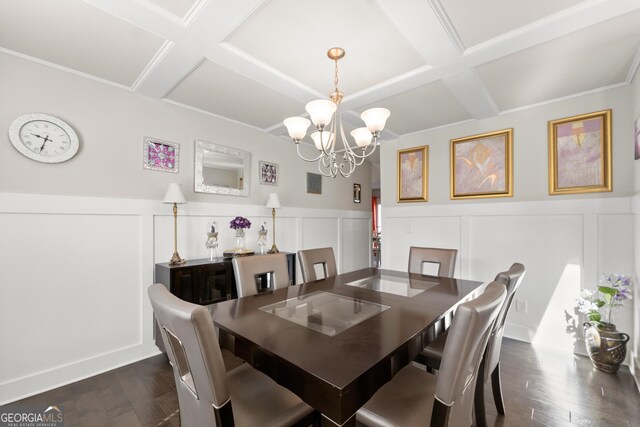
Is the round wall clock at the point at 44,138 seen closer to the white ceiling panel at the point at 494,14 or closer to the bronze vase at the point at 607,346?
the white ceiling panel at the point at 494,14

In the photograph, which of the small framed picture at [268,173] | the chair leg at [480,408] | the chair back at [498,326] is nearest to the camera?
A: the chair back at [498,326]

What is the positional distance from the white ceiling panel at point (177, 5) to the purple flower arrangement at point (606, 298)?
3.49 meters

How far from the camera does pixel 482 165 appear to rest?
10.2ft

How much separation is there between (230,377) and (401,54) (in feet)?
7.17

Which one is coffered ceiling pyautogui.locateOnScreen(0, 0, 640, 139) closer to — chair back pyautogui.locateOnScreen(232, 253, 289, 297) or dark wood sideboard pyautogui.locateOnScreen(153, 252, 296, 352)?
chair back pyautogui.locateOnScreen(232, 253, 289, 297)

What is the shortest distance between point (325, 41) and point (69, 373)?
3.00 m

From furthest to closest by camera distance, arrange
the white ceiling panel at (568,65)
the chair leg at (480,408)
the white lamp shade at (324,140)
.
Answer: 1. the white lamp shade at (324,140)
2. the white ceiling panel at (568,65)
3. the chair leg at (480,408)

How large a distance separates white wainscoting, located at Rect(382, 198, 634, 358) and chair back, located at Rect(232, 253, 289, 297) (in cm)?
218

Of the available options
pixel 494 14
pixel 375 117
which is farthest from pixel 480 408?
pixel 494 14

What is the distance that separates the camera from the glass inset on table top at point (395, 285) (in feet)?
5.99

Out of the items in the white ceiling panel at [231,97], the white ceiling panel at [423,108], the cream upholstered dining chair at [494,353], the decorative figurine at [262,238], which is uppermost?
the white ceiling panel at [423,108]

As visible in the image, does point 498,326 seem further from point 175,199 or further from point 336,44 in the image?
point 175,199

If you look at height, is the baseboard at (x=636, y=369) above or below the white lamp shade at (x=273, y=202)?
below

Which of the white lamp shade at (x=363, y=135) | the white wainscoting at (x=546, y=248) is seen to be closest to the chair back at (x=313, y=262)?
the white lamp shade at (x=363, y=135)
